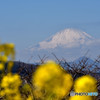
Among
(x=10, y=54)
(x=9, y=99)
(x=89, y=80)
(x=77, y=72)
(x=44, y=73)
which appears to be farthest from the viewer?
(x=77, y=72)

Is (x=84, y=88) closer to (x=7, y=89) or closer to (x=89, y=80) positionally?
(x=89, y=80)

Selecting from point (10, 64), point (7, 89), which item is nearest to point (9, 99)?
point (7, 89)

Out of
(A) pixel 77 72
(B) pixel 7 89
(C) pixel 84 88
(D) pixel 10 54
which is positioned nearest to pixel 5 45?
(D) pixel 10 54

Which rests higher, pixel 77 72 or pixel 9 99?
pixel 9 99

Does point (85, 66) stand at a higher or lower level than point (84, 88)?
lower

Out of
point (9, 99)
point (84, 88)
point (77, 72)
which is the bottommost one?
point (77, 72)

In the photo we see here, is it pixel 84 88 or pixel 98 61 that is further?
pixel 98 61

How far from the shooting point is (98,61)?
5.90 m

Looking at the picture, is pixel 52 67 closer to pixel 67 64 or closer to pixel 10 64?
pixel 10 64

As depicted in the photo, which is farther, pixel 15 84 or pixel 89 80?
pixel 15 84

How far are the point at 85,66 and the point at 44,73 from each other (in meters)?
4.62

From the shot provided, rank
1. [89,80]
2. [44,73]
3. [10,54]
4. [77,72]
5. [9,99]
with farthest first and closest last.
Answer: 1. [77,72]
2. [9,99]
3. [10,54]
4. [89,80]
5. [44,73]

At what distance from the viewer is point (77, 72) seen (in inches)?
226

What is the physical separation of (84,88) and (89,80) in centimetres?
5
